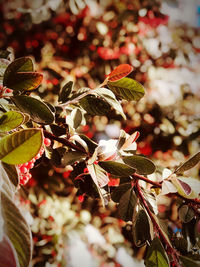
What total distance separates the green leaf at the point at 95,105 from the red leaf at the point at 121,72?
51mm

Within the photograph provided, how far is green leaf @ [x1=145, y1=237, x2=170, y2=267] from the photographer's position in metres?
0.46

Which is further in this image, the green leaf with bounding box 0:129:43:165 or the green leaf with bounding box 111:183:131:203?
the green leaf with bounding box 111:183:131:203

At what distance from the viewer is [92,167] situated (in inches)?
18.5

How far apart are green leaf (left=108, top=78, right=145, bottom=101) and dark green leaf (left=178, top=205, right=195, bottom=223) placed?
0.25 meters

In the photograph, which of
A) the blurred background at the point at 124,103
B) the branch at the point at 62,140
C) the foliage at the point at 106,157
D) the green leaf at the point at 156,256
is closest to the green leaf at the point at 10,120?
the foliage at the point at 106,157

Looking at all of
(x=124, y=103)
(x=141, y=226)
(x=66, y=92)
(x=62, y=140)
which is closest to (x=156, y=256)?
(x=141, y=226)

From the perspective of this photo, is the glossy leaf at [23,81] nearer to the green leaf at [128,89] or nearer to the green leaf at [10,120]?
the green leaf at [10,120]

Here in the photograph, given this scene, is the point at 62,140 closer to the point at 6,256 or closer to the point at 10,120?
the point at 10,120

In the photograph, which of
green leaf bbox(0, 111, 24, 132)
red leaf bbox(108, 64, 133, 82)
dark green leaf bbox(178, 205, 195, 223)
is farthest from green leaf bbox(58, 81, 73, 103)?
dark green leaf bbox(178, 205, 195, 223)

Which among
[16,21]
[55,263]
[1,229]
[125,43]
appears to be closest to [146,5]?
[125,43]

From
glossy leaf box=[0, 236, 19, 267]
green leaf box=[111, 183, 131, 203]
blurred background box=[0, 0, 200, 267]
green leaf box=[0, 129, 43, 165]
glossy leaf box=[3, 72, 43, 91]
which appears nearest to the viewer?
glossy leaf box=[0, 236, 19, 267]

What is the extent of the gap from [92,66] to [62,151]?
1.30 meters

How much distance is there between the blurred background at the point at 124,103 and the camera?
1.34m

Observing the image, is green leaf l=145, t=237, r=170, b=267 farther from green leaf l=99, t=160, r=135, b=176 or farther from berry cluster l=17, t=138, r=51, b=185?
berry cluster l=17, t=138, r=51, b=185
